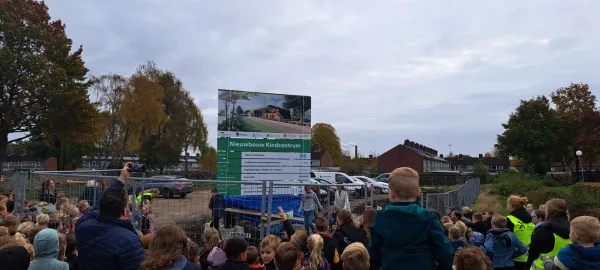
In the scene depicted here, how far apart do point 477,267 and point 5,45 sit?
29.9 meters

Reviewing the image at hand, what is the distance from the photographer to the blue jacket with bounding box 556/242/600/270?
12.3 ft

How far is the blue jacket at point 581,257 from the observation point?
376 centimetres

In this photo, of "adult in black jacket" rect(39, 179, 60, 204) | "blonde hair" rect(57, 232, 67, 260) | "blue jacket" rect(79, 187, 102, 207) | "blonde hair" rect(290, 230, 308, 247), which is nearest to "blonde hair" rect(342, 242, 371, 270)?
"blonde hair" rect(290, 230, 308, 247)

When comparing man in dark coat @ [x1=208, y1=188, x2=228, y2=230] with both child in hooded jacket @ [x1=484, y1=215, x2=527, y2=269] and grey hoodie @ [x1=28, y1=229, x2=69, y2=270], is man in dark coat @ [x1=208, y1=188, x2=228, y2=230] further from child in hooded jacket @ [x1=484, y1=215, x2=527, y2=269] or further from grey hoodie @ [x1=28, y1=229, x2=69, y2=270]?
child in hooded jacket @ [x1=484, y1=215, x2=527, y2=269]

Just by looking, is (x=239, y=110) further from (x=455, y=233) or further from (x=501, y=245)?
(x=501, y=245)

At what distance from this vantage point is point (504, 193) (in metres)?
29.1

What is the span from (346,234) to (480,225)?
3.32m

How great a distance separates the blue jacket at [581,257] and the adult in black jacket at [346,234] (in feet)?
7.16

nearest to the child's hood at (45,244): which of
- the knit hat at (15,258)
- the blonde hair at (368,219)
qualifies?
the knit hat at (15,258)

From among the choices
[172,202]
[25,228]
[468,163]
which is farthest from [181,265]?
[468,163]

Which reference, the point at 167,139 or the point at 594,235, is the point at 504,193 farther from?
the point at 167,139

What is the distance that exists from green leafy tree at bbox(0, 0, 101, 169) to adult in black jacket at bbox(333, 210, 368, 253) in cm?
2604

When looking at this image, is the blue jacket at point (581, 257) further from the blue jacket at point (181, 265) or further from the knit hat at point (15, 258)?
the knit hat at point (15, 258)

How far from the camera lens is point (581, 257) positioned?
380cm
